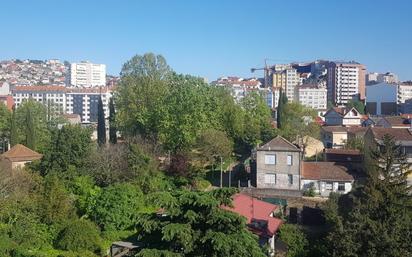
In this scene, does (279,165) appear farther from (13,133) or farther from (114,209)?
(13,133)

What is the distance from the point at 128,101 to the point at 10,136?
1049 centimetres

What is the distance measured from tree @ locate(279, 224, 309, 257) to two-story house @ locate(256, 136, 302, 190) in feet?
28.3

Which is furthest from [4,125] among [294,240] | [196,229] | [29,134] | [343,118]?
[343,118]

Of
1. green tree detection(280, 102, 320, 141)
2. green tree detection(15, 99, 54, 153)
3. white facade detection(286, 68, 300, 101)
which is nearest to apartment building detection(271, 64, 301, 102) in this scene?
white facade detection(286, 68, 300, 101)

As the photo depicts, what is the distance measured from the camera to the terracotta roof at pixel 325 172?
106 feet

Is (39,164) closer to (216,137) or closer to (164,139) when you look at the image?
(164,139)

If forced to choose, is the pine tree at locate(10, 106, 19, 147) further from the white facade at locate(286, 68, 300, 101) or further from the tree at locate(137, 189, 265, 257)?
the white facade at locate(286, 68, 300, 101)

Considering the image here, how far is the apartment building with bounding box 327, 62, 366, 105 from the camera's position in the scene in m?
121

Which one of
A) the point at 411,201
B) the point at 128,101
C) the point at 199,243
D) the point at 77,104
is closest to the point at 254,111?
the point at 128,101

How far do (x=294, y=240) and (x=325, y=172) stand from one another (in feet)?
34.3

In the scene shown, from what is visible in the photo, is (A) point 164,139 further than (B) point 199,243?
Yes

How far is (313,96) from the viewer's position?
115 meters

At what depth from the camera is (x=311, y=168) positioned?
33312mm

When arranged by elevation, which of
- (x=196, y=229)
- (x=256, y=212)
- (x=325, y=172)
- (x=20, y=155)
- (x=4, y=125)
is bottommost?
(x=256, y=212)
